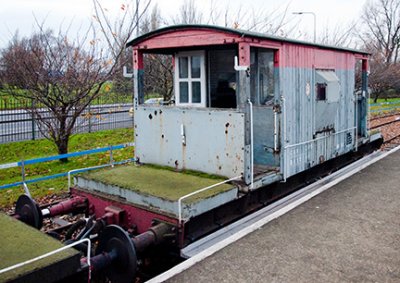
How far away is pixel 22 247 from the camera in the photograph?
457 centimetres

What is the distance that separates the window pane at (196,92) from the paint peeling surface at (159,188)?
1.40 m

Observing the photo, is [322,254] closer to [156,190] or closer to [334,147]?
[156,190]

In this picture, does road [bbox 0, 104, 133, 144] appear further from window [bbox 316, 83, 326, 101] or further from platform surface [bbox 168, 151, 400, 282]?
platform surface [bbox 168, 151, 400, 282]

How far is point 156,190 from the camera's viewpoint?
6133 millimetres

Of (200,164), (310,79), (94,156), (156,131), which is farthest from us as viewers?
(94,156)

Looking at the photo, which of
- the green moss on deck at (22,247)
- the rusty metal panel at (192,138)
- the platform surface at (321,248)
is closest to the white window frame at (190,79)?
the rusty metal panel at (192,138)

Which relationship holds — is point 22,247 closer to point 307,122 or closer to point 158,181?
point 158,181

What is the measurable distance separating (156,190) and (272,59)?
3.34 metres

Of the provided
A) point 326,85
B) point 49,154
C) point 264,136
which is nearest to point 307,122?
point 264,136

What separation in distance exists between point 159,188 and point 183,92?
7.60 ft

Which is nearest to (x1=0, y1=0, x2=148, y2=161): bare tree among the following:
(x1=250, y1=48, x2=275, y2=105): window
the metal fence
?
the metal fence

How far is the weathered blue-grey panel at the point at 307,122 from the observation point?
Result: 7574mm

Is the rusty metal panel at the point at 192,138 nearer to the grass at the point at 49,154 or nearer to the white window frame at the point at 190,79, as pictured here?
the white window frame at the point at 190,79

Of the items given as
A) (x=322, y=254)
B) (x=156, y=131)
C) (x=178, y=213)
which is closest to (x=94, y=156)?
(x=156, y=131)
